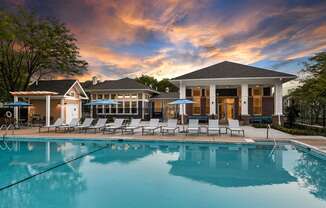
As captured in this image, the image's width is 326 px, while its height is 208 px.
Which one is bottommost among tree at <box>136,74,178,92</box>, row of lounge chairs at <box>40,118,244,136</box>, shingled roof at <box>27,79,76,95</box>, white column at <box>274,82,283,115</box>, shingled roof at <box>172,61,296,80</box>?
row of lounge chairs at <box>40,118,244,136</box>

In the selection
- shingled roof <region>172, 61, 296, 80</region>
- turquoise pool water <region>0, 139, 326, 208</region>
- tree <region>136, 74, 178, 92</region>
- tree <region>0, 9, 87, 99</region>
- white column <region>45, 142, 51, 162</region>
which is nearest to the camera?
turquoise pool water <region>0, 139, 326, 208</region>

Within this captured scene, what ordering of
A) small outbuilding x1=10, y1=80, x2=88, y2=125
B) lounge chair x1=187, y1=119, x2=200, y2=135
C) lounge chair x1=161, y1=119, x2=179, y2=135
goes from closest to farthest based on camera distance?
lounge chair x1=187, y1=119, x2=200, y2=135 → lounge chair x1=161, y1=119, x2=179, y2=135 → small outbuilding x1=10, y1=80, x2=88, y2=125

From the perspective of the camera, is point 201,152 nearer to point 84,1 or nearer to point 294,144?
point 294,144

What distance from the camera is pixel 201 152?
34.3 feet

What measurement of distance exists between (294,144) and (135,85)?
2097 centimetres

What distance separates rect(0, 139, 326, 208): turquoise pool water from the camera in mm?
5168

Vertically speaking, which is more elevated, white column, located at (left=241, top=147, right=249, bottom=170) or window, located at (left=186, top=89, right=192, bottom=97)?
window, located at (left=186, top=89, right=192, bottom=97)

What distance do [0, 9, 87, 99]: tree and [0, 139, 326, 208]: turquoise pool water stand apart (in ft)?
46.6

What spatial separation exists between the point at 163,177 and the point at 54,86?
67.4 feet

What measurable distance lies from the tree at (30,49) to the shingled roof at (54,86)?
1045mm

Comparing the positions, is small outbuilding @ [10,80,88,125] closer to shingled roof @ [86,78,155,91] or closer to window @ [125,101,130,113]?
shingled roof @ [86,78,155,91]

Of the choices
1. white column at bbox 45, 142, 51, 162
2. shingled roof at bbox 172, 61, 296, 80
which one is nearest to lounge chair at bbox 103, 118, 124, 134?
white column at bbox 45, 142, 51, 162

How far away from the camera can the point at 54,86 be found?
23.7 metres

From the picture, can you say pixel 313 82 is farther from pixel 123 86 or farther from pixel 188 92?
pixel 123 86
